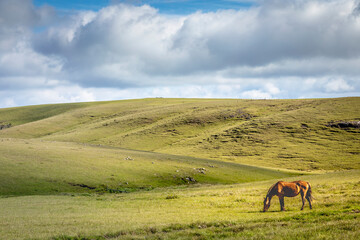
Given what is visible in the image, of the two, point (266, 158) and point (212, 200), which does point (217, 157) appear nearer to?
point (266, 158)

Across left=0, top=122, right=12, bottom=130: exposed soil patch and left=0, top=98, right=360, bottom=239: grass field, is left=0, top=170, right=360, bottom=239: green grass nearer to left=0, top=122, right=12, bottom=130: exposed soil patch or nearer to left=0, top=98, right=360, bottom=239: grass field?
left=0, top=98, right=360, bottom=239: grass field

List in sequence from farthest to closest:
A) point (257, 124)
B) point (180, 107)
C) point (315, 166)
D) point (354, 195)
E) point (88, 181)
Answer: point (180, 107) < point (257, 124) < point (315, 166) < point (88, 181) < point (354, 195)

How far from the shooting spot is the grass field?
16.2 meters

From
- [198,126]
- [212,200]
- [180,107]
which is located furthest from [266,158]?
[180,107]

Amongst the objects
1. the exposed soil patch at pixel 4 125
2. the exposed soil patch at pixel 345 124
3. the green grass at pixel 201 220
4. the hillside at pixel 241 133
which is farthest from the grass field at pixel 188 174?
the exposed soil patch at pixel 4 125

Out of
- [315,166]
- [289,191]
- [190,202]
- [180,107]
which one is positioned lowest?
[315,166]

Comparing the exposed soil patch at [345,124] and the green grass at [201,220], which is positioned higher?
the exposed soil patch at [345,124]

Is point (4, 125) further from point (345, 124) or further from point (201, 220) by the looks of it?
point (201, 220)

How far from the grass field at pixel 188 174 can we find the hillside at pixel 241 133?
35 centimetres

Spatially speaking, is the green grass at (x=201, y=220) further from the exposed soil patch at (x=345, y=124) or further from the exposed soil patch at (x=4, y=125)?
the exposed soil patch at (x=4, y=125)

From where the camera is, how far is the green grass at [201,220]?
14182 millimetres

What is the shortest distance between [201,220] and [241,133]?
80.7m

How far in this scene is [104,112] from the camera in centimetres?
15938

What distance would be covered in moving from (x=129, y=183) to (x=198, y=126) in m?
69.7
